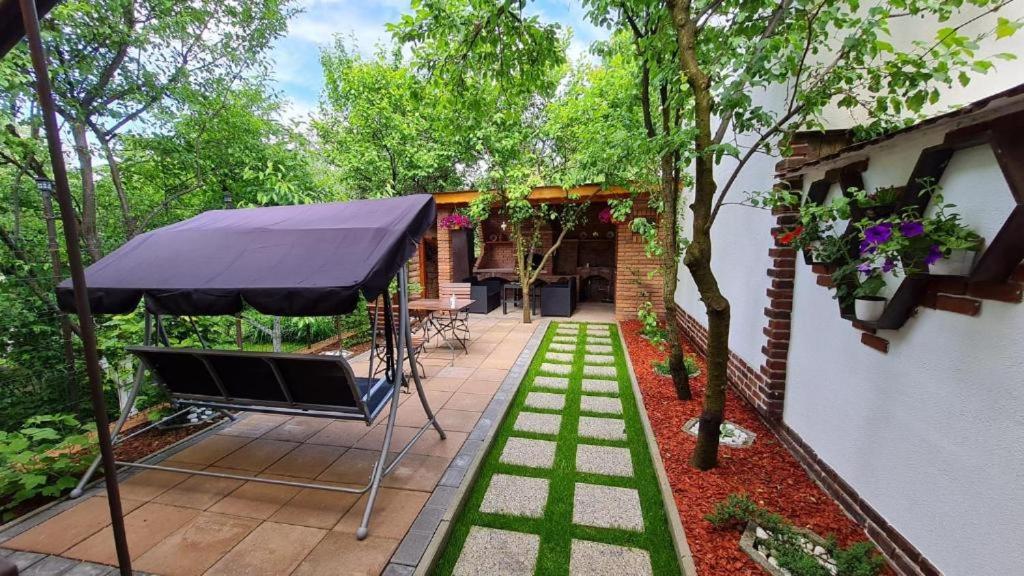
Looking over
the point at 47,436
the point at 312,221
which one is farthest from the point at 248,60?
the point at 47,436

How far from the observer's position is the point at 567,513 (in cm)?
230

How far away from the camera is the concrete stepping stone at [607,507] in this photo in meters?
2.21

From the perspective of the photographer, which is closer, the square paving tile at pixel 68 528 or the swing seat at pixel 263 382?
the square paving tile at pixel 68 528

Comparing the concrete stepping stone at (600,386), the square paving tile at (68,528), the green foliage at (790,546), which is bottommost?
the concrete stepping stone at (600,386)

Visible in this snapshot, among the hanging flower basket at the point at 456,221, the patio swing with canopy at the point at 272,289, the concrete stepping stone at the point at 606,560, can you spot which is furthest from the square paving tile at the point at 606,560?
the hanging flower basket at the point at 456,221

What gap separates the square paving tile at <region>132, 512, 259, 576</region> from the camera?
1902 millimetres

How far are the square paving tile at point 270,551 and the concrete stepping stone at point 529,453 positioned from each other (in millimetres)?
1306

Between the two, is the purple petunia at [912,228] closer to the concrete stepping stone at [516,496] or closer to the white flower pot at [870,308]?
the white flower pot at [870,308]

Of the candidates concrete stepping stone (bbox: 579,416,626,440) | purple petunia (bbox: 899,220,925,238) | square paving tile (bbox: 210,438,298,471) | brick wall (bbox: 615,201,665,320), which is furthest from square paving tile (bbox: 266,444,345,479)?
brick wall (bbox: 615,201,665,320)

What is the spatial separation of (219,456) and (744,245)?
4986 millimetres

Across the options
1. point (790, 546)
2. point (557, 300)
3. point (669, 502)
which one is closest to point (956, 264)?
point (790, 546)

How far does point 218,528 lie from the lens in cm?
218

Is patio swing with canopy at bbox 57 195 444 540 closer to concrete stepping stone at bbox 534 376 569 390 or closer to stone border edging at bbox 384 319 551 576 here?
stone border edging at bbox 384 319 551 576

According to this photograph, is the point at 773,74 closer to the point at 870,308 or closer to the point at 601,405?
the point at 870,308
